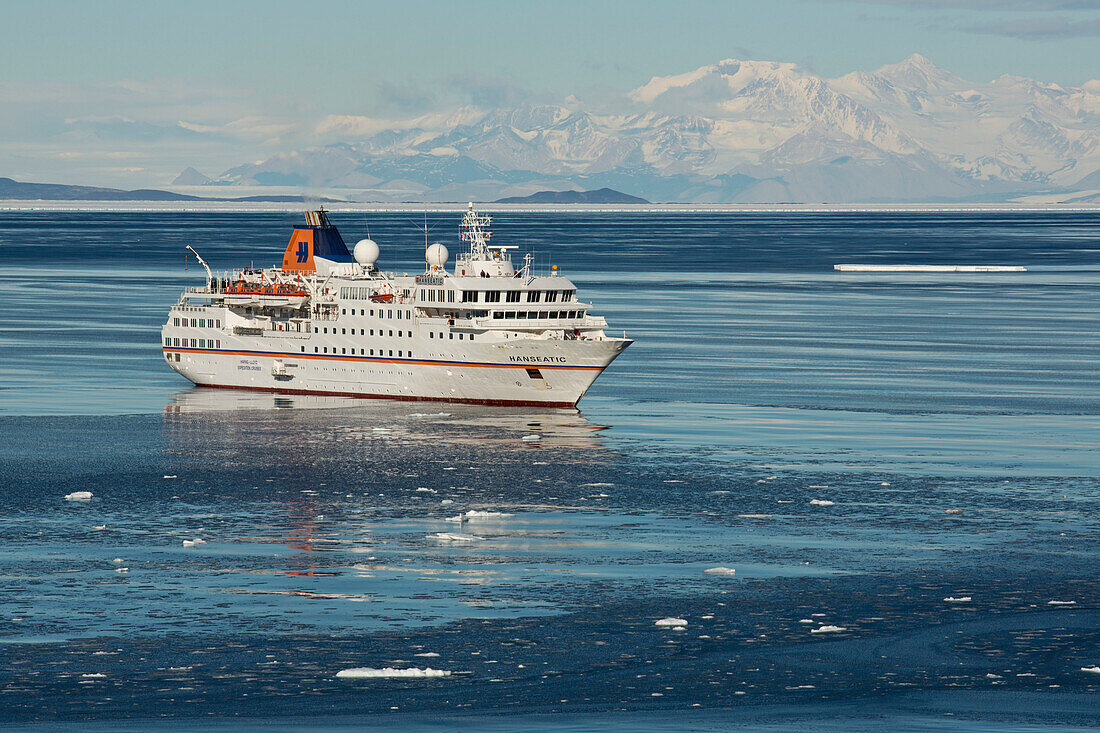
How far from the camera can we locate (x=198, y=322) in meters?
80.1

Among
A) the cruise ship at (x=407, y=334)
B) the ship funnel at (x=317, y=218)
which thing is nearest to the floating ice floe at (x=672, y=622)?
the cruise ship at (x=407, y=334)

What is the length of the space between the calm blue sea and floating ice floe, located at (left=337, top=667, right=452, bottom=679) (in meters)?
0.22

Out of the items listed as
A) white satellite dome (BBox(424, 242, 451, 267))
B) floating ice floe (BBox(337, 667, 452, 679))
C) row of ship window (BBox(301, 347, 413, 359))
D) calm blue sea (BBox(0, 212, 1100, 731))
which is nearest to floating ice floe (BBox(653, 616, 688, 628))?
calm blue sea (BBox(0, 212, 1100, 731))

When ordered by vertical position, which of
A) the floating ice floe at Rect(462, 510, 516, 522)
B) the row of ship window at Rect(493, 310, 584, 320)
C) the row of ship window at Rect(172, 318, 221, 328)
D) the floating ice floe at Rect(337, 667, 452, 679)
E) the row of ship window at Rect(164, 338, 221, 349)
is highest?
the row of ship window at Rect(493, 310, 584, 320)

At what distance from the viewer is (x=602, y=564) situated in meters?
38.1

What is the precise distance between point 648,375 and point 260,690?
52.3 meters

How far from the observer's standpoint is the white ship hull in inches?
2709

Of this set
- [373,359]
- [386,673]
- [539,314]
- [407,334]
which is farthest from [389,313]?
[386,673]

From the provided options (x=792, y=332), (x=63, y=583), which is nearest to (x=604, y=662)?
(x=63, y=583)

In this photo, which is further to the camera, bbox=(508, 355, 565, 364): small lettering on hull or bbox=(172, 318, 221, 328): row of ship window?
bbox=(172, 318, 221, 328): row of ship window

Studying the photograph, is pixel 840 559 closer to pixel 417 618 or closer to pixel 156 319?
pixel 417 618

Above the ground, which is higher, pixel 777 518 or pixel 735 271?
pixel 735 271

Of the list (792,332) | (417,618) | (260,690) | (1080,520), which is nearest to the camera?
(260,690)

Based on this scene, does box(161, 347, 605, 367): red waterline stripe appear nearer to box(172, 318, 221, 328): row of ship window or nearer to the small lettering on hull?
the small lettering on hull
